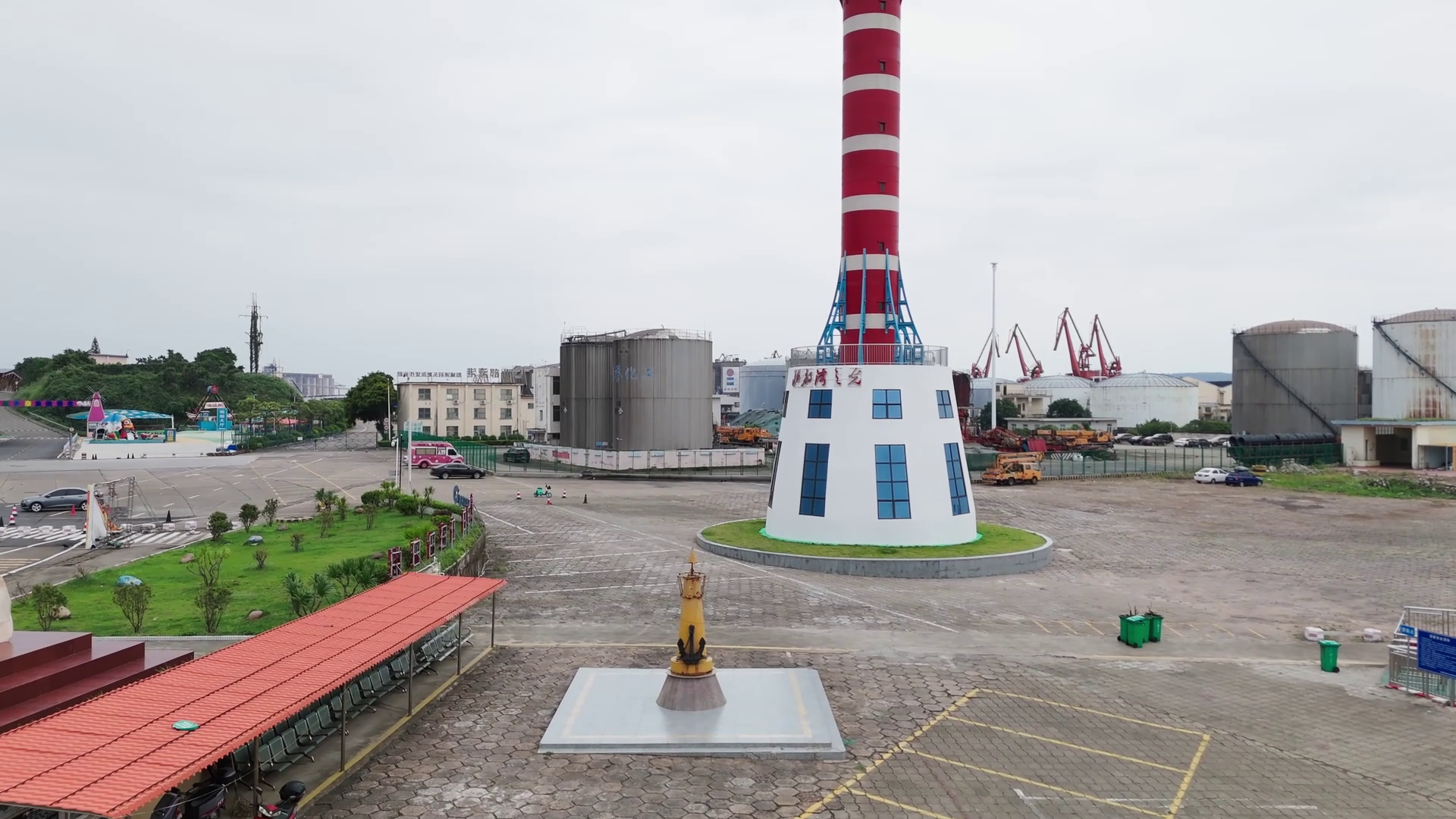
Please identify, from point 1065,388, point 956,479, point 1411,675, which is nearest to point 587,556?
point 956,479

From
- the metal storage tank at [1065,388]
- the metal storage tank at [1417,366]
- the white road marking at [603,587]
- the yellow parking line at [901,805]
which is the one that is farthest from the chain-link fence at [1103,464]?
the metal storage tank at [1065,388]

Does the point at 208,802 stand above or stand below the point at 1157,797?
above

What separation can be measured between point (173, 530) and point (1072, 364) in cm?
17660

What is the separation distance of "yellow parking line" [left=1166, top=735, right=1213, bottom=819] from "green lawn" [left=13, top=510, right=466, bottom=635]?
18938 mm

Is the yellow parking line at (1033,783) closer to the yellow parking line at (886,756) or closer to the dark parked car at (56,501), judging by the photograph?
the yellow parking line at (886,756)

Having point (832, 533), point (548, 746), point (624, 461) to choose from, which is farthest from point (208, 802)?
point (624, 461)

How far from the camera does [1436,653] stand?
17.0m

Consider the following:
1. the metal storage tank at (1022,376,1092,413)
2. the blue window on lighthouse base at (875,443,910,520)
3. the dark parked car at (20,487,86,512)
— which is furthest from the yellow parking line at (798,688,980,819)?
the metal storage tank at (1022,376,1092,413)

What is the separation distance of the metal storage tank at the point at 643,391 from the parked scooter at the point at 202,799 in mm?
58473

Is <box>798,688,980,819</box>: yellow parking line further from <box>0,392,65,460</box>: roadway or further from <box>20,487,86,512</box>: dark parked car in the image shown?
<box>0,392,65,460</box>: roadway

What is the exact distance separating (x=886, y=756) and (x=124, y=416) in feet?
342

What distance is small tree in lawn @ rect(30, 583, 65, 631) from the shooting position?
19.2m

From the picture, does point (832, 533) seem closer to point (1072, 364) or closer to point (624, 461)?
point (624, 461)

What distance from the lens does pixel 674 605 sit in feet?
78.9
